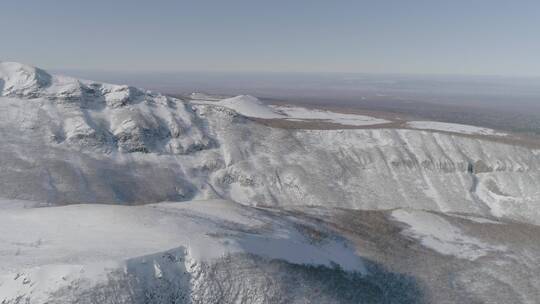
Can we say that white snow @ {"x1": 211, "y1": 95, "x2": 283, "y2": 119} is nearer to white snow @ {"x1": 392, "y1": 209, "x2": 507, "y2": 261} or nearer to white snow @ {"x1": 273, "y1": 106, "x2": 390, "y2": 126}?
white snow @ {"x1": 273, "y1": 106, "x2": 390, "y2": 126}

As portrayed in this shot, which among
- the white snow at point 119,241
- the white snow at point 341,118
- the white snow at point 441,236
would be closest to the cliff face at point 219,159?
the white snow at point 441,236

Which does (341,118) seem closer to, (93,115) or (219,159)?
(219,159)

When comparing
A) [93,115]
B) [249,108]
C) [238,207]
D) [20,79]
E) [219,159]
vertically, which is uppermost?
[20,79]

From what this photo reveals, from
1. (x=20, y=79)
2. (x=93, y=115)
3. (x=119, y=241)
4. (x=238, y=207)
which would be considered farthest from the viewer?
(x=20, y=79)

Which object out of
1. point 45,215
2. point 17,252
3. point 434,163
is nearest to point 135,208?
point 45,215

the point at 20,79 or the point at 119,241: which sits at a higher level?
the point at 20,79

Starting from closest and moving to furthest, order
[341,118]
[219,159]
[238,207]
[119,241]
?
[119,241], [238,207], [219,159], [341,118]

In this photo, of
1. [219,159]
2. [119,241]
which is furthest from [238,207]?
[219,159]

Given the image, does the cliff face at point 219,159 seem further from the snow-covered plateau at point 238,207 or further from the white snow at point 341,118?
the white snow at point 341,118
